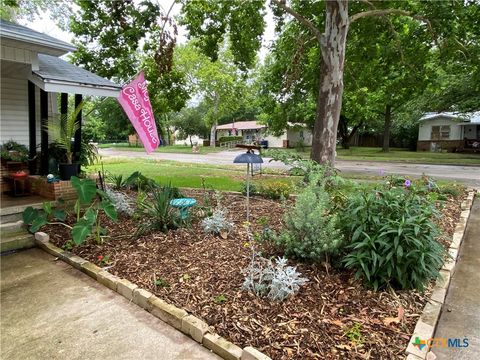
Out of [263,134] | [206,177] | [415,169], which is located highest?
[263,134]

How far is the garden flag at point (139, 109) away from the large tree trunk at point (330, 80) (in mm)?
3951

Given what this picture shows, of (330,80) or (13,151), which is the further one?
(330,80)

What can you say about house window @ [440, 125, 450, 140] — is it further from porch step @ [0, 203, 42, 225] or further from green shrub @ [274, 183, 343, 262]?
porch step @ [0, 203, 42, 225]

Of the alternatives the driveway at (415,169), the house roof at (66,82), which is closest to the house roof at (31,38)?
the house roof at (66,82)

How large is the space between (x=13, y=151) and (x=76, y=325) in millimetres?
5456

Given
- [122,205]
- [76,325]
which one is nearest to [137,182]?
[122,205]

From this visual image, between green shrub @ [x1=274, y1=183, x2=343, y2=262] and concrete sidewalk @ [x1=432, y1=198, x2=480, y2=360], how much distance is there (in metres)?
1.06

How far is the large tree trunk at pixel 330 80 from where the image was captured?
22.5ft

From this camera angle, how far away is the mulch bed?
216 cm

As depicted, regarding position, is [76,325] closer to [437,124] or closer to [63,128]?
[63,128]

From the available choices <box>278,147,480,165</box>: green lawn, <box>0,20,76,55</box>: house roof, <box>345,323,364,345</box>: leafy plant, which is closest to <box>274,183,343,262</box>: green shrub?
<box>345,323,364,345</box>: leafy plant

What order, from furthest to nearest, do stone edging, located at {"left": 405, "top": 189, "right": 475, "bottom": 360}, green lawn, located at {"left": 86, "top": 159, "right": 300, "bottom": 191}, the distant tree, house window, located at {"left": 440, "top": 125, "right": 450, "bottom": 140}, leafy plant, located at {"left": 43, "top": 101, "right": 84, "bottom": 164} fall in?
the distant tree < house window, located at {"left": 440, "top": 125, "right": 450, "bottom": 140} < green lawn, located at {"left": 86, "top": 159, "right": 300, "bottom": 191} < leafy plant, located at {"left": 43, "top": 101, "right": 84, "bottom": 164} < stone edging, located at {"left": 405, "top": 189, "right": 475, "bottom": 360}

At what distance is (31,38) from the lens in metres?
5.03

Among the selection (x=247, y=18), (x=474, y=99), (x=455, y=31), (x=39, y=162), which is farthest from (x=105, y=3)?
(x=474, y=99)
